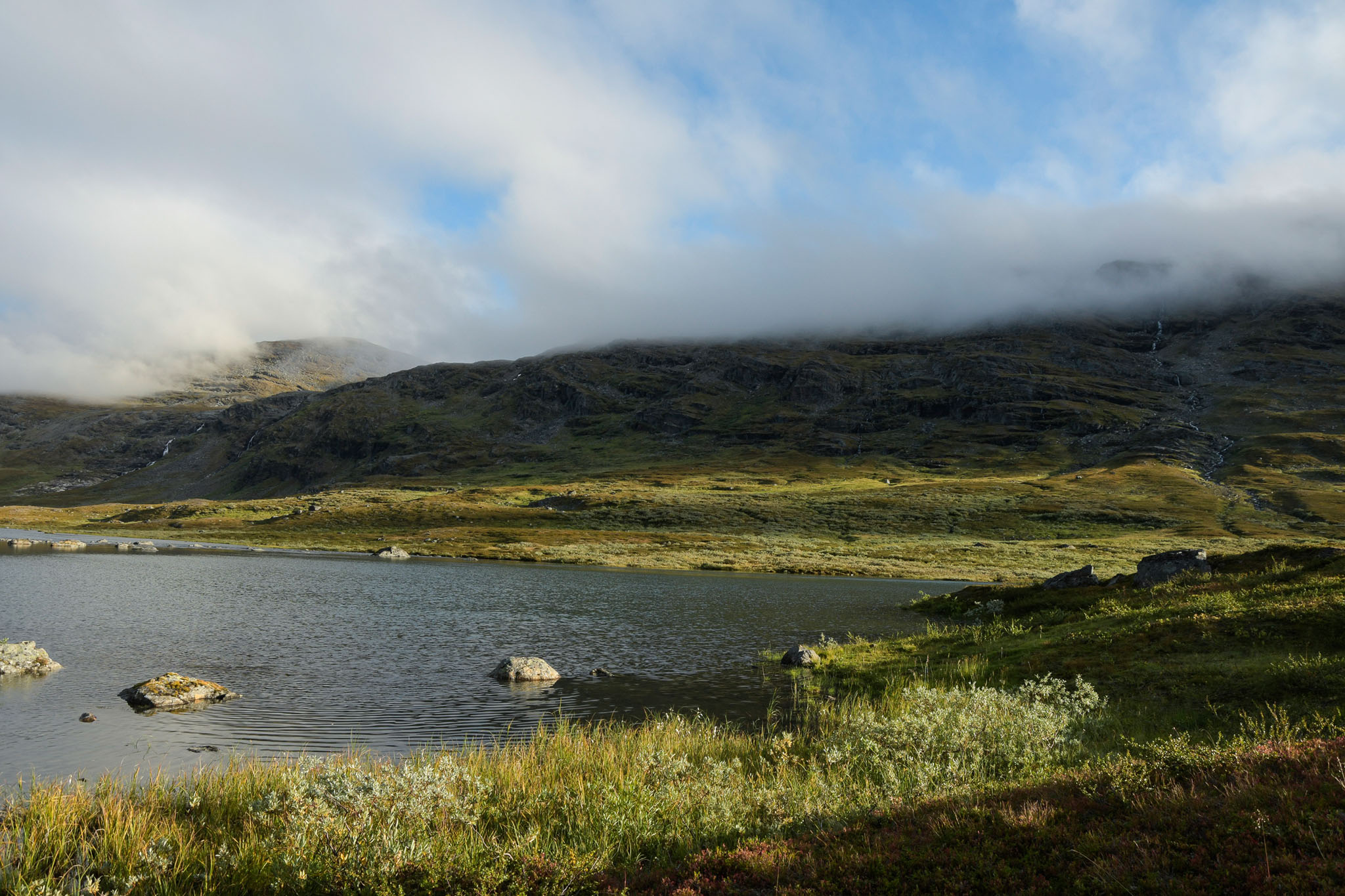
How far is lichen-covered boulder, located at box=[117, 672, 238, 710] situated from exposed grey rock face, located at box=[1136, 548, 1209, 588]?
144ft

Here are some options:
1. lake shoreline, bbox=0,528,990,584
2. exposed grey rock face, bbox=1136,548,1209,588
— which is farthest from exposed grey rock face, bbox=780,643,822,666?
lake shoreline, bbox=0,528,990,584

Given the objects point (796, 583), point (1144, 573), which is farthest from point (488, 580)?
point (1144, 573)

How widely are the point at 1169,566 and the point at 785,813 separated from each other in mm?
39659

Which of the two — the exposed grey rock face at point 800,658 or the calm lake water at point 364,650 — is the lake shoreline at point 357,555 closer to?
the calm lake water at point 364,650

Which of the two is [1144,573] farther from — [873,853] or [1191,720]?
[873,853]

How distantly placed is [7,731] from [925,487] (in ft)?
630

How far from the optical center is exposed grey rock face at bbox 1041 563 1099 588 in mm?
44719

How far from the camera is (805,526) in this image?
6078 inches

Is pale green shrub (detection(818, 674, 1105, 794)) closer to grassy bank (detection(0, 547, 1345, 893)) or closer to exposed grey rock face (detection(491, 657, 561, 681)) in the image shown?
grassy bank (detection(0, 547, 1345, 893))

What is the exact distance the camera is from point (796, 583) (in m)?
82.6

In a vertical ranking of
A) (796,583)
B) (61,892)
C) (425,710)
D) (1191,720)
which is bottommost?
(796,583)

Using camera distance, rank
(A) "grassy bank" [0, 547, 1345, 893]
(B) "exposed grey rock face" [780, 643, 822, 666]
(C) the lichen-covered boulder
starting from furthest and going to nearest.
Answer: (B) "exposed grey rock face" [780, 643, 822, 666], (C) the lichen-covered boulder, (A) "grassy bank" [0, 547, 1345, 893]

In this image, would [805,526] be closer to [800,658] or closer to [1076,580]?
[1076,580]

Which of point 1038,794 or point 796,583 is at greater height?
point 1038,794
